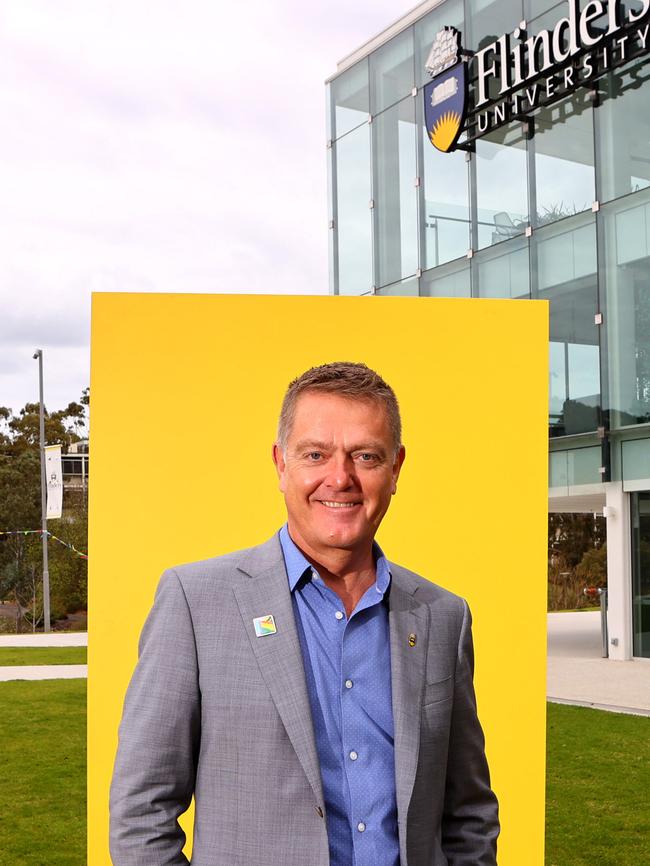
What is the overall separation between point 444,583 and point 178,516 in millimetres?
1011

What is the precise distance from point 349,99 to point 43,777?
17970mm

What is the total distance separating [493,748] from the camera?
411 cm

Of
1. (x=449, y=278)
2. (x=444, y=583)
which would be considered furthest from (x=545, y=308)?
(x=449, y=278)

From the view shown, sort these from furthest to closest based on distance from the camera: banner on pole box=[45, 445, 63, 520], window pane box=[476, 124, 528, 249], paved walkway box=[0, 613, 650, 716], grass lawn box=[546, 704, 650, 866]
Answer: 1. banner on pole box=[45, 445, 63, 520]
2. window pane box=[476, 124, 528, 249]
3. paved walkway box=[0, 613, 650, 716]
4. grass lawn box=[546, 704, 650, 866]

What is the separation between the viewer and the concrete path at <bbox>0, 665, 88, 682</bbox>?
15.2m

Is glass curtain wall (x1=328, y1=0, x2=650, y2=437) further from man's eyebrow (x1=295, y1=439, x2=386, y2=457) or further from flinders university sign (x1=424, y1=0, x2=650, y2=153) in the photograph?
man's eyebrow (x1=295, y1=439, x2=386, y2=457)

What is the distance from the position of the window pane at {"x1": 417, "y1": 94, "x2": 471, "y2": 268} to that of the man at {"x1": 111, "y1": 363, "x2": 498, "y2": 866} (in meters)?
18.5

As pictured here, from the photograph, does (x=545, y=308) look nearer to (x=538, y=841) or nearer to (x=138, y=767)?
(x=538, y=841)

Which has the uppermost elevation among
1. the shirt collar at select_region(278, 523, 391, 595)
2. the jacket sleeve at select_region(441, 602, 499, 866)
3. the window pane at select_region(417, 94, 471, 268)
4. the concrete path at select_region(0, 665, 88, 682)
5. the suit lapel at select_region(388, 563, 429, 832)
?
the window pane at select_region(417, 94, 471, 268)

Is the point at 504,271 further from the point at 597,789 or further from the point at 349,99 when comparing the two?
the point at 597,789

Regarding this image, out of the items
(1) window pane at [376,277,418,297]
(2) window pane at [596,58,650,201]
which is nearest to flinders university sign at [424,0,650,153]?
(2) window pane at [596,58,650,201]

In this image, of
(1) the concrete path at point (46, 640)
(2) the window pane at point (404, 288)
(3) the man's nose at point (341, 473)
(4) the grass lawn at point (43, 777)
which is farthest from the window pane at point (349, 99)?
(3) the man's nose at point (341, 473)

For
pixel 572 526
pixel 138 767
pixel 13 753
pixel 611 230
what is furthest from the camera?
pixel 572 526

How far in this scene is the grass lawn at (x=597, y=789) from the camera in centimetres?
686
